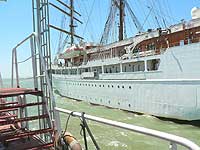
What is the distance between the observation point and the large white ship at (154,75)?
14148mm

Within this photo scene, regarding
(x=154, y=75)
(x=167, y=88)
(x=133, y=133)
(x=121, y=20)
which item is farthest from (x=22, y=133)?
(x=121, y=20)

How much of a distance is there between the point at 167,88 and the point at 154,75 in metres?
2.28

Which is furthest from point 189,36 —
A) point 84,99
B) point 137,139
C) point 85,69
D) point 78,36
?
point 78,36

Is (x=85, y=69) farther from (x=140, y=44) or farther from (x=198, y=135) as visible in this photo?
(x=198, y=135)

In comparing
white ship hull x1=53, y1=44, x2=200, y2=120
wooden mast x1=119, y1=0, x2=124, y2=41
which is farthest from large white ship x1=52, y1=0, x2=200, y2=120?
wooden mast x1=119, y1=0, x2=124, y2=41

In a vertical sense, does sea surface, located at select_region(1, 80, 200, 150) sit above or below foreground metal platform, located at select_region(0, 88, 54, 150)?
below

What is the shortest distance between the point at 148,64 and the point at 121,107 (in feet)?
12.3

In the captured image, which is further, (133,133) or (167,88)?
(167,88)

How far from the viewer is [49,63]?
441cm

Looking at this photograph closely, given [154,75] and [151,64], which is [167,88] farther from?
[151,64]

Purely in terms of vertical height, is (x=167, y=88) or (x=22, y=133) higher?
(x=167, y=88)

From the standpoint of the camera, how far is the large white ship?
557 inches

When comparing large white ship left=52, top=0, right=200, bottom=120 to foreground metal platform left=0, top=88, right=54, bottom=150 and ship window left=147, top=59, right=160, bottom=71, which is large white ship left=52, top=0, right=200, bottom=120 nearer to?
ship window left=147, top=59, right=160, bottom=71

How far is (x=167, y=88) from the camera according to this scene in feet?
49.5
